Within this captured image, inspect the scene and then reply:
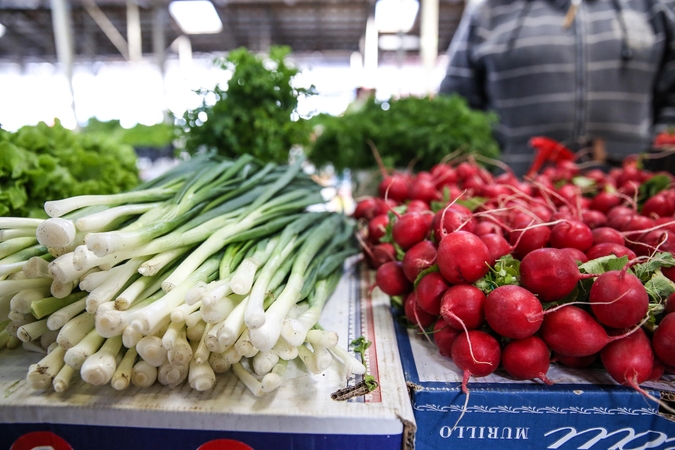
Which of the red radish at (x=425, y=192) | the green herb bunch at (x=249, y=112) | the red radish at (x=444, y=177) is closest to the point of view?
the red radish at (x=425, y=192)

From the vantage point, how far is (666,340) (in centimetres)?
81

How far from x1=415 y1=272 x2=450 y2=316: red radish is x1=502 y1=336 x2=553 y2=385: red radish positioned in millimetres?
183

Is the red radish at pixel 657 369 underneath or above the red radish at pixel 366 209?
underneath

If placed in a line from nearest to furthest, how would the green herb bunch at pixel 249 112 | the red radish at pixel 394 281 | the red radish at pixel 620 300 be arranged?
the red radish at pixel 620 300
the red radish at pixel 394 281
the green herb bunch at pixel 249 112

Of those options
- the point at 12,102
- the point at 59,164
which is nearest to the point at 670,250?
the point at 59,164

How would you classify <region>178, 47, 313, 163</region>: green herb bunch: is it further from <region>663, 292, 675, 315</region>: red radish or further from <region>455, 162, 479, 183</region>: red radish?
<region>663, 292, 675, 315</region>: red radish

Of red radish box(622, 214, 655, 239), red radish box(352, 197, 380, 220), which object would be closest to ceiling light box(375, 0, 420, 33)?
red radish box(352, 197, 380, 220)

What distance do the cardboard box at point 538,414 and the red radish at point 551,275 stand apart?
0.65 feet

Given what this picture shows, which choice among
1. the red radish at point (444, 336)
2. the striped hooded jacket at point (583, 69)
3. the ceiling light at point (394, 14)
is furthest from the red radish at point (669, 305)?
the ceiling light at point (394, 14)

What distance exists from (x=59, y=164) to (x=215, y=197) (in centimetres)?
68

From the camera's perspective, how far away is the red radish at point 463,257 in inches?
35.8

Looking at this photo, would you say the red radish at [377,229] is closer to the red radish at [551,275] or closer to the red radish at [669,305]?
the red radish at [551,275]

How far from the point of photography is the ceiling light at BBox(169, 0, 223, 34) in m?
9.50

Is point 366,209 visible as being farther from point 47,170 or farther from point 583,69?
point 583,69
